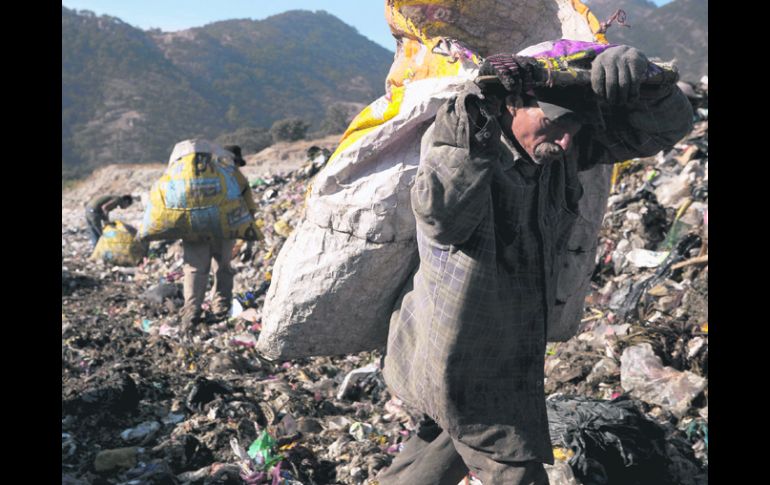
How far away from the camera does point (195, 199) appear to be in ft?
17.9

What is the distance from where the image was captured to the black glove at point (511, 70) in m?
1.48

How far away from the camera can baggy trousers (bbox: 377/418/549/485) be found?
6.31ft

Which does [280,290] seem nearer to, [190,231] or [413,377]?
[413,377]

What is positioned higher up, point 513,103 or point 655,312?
point 513,103

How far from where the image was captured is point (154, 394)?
4355 mm

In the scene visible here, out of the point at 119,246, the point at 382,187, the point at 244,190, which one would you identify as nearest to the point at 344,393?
the point at 244,190

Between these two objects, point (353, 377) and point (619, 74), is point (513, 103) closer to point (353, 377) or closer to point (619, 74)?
point (619, 74)

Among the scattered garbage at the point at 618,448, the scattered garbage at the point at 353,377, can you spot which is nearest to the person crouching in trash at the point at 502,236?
the scattered garbage at the point at 618,448

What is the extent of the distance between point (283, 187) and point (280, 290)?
9.27 metres

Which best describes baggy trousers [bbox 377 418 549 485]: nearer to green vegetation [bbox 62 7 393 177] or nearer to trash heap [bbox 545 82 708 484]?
trash heap [bbox 545 82 708 484]

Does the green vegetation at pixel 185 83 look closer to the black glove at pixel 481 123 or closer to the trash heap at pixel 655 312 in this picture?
the trash heap at pixel 655 312

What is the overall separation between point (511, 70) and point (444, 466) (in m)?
1.32

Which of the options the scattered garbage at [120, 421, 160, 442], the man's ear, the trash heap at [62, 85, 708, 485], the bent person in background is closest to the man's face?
the man's ear
